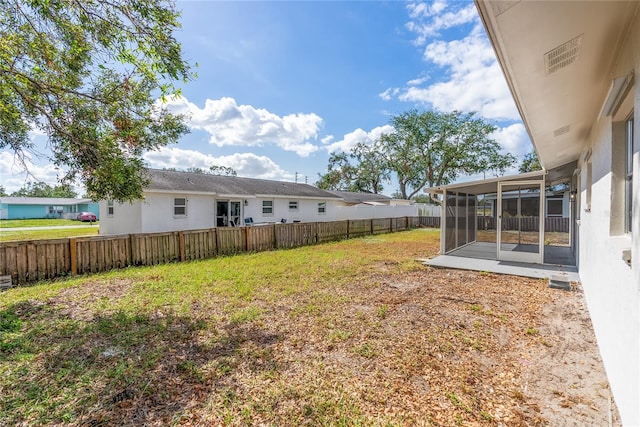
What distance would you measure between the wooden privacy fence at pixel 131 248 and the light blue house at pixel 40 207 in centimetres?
3688

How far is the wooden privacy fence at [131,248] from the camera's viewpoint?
690 cm

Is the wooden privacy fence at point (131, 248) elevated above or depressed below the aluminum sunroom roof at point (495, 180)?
below

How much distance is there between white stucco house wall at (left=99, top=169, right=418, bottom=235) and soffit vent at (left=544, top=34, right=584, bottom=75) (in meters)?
11.4

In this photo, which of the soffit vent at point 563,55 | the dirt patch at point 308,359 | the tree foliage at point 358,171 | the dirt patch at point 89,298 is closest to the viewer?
the soffit vent at point 563,55

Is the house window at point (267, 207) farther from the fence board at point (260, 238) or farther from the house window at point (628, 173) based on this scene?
the house window at point (628, 173)

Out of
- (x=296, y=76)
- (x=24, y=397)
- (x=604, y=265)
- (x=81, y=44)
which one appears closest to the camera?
(x=24, y=397)

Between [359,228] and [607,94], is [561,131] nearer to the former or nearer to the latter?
[607,94]

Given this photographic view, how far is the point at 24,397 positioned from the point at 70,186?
4.29 m

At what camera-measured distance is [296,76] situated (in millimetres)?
11953

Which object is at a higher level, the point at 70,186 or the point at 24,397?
the point at 70,186

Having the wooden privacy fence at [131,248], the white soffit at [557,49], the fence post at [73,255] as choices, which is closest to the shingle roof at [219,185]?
the wooden privacy fence at [131,248]

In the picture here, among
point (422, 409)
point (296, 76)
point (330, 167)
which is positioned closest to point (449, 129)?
point (330, 167)

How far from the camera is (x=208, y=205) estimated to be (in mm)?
14711

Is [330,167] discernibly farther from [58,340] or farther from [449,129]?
[58,340]
